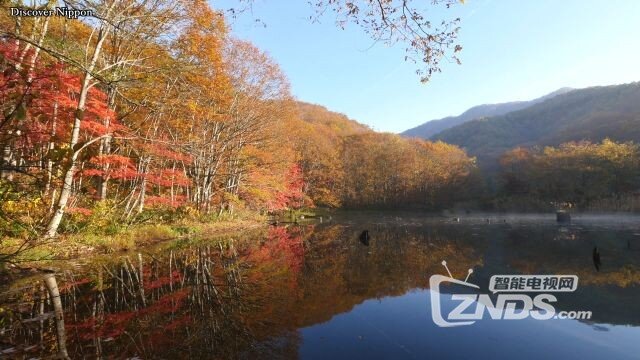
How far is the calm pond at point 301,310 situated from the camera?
15.6ft

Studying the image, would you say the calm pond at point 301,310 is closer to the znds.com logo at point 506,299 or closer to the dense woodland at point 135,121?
the znds.com logo at point 506,299

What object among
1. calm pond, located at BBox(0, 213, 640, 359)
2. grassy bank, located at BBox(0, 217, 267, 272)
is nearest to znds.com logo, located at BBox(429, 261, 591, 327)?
calm pond, located at BBox(0, 213, 640, 359)

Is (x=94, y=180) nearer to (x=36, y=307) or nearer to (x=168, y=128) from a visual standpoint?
(x=168, y=128)

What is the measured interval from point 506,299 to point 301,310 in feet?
13.7

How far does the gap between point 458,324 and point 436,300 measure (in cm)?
132

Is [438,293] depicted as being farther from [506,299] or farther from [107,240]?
[107,240]

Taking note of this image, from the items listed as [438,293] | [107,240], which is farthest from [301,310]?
[107,240]

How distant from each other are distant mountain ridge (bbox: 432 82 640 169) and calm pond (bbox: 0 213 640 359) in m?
84.2

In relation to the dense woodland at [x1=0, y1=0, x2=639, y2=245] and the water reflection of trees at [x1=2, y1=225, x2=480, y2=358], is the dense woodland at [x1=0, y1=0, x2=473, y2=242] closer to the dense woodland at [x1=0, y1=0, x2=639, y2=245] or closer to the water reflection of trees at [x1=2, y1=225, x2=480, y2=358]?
the dense woodland at [x1=0, y1=0, x2=639, y2=245]

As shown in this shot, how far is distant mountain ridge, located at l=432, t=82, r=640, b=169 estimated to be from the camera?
299 feet

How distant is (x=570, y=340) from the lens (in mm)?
5168

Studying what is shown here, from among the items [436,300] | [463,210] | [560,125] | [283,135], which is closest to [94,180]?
[283,135]

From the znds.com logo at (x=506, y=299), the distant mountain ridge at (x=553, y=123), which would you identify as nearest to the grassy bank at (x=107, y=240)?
the znds.com logo at (x=506, y=299)

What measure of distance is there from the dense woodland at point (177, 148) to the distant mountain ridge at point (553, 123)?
3742 centimetres
